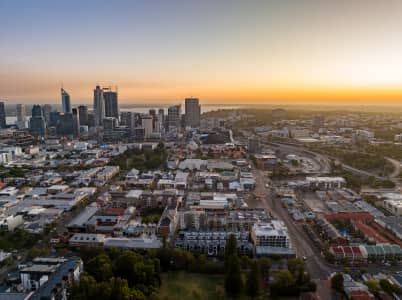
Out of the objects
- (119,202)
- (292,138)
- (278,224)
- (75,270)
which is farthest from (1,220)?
(292,138)

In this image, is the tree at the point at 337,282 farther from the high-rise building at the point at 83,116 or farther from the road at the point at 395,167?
the high-rise building at the point at 83,116

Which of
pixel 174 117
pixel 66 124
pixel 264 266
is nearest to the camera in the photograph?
pixel 264 266

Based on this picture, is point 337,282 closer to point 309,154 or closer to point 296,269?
point 296,269

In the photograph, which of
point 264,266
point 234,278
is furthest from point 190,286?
point 264,266

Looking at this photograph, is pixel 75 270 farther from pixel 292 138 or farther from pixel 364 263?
pixel 292 138

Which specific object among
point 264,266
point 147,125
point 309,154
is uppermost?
point 147,125

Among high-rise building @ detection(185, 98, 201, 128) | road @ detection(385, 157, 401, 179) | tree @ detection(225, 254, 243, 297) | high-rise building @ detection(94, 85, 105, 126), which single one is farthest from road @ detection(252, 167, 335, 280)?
high-rise building @ detection(94, 85, 105, 126)

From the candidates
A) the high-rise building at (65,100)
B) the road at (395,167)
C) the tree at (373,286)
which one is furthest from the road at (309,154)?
the high-rise building at (65,100)
